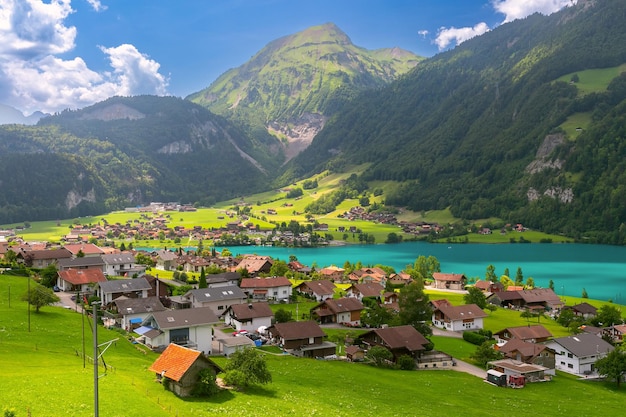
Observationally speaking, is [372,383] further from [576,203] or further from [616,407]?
[576,203]

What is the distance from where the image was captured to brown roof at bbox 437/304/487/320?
63500mm

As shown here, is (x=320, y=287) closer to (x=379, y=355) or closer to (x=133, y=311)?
(x=133, y=311)

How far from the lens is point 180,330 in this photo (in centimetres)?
4419

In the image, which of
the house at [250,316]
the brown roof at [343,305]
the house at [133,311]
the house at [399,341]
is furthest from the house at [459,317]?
the house at [133,311]

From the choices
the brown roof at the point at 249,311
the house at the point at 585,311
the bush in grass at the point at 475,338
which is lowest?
the bush in grass at the point at 475,338

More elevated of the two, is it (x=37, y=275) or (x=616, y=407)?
(x=37, y=275)

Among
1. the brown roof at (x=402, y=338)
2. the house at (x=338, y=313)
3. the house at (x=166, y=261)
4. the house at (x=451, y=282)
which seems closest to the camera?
the brown roof at (x=402, y=338)

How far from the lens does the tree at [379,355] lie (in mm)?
44688

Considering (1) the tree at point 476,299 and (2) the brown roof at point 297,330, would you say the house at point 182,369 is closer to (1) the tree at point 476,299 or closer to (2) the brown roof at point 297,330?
(2) the brown roof at point 297,330

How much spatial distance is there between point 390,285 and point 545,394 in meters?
47.5

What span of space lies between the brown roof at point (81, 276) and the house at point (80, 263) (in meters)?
8.16

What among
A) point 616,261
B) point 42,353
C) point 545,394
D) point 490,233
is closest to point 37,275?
point 42,353

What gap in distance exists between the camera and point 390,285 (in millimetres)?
86750

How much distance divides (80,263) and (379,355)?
167ft
